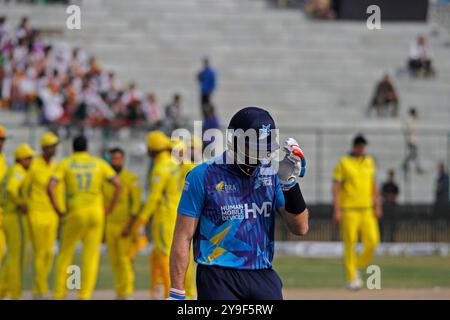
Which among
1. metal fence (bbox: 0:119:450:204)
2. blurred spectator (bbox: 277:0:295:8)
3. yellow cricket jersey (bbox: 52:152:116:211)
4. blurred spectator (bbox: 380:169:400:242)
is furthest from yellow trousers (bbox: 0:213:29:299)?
blurred spectator (bbox: 277:0:295:8)

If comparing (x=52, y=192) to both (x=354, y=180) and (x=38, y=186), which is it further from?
(x=354, y=180)

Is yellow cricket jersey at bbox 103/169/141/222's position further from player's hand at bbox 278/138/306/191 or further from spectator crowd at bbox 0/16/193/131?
spectator crowd at bbox 0/16/193/131

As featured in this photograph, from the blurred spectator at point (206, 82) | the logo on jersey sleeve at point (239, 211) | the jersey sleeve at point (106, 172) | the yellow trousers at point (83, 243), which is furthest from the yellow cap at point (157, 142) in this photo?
the blurred spectator at point (206, 82)

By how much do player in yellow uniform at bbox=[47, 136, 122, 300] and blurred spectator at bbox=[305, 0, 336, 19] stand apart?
26.6 meters

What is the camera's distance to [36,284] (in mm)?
17875

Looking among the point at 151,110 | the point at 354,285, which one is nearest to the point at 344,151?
the point at 151,110

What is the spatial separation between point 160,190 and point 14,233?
7.73 ft

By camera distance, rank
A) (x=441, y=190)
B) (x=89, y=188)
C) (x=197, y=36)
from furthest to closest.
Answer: (x=197, y=36) < (x=441, y=190) < (x=89, y=188)

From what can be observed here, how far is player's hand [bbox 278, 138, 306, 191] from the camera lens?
8.14 metres

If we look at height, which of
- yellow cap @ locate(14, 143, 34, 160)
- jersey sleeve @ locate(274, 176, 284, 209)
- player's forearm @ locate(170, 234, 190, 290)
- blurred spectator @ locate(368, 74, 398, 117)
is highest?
blurred spectator @ locate(368, 74, 398, 117)

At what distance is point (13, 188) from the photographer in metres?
18.0

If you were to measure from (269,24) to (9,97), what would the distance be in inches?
434
